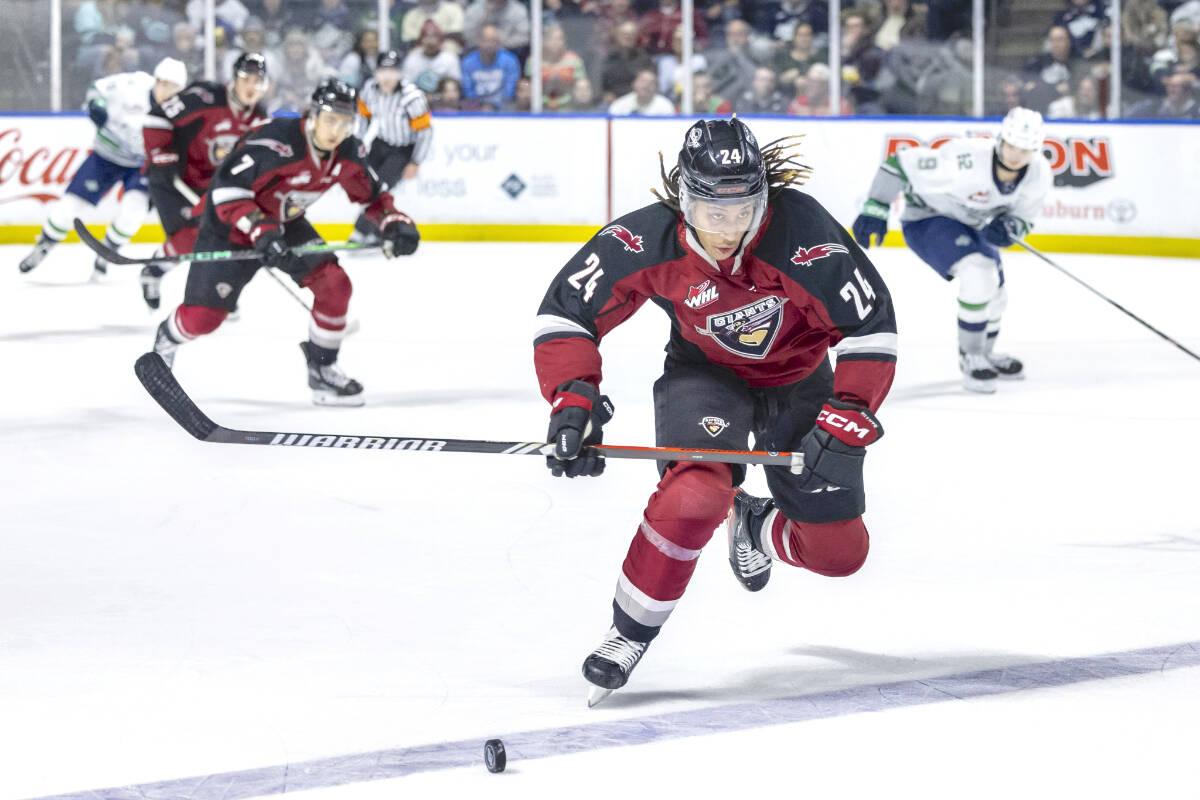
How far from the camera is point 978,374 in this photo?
5980mm

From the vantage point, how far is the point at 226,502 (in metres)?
4.29

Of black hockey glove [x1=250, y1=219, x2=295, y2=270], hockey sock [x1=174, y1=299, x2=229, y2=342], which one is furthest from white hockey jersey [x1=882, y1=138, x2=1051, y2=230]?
hockey sock [x1=174, y1=299, x2=229, y2=342]

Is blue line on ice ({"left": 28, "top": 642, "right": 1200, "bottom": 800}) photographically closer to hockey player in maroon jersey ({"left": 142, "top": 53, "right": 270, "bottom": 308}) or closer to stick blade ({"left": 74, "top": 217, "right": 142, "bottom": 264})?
stick blade ({"left": 74, "top": 217, "right": 142, "bottom": 264})

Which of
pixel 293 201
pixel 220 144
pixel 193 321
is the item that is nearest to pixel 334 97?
pixel 293 201

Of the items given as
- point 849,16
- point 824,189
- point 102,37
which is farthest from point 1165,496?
point 102,37

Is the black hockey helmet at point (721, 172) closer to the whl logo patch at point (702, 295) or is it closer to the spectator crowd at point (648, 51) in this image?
the whl logo patch at point (702, 295)

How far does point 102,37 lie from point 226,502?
25.2 feet

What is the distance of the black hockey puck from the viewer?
2.39 m

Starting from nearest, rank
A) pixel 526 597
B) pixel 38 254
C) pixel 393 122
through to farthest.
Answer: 1. pixel 526 597
2. pixel 38 254
3. pixel 393 122

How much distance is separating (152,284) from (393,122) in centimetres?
216

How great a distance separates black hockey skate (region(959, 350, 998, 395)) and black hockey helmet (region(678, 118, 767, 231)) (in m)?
3.41

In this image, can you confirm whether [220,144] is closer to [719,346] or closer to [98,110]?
[98,110]

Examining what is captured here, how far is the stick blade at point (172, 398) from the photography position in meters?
3.24

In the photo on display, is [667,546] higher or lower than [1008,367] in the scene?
higher
